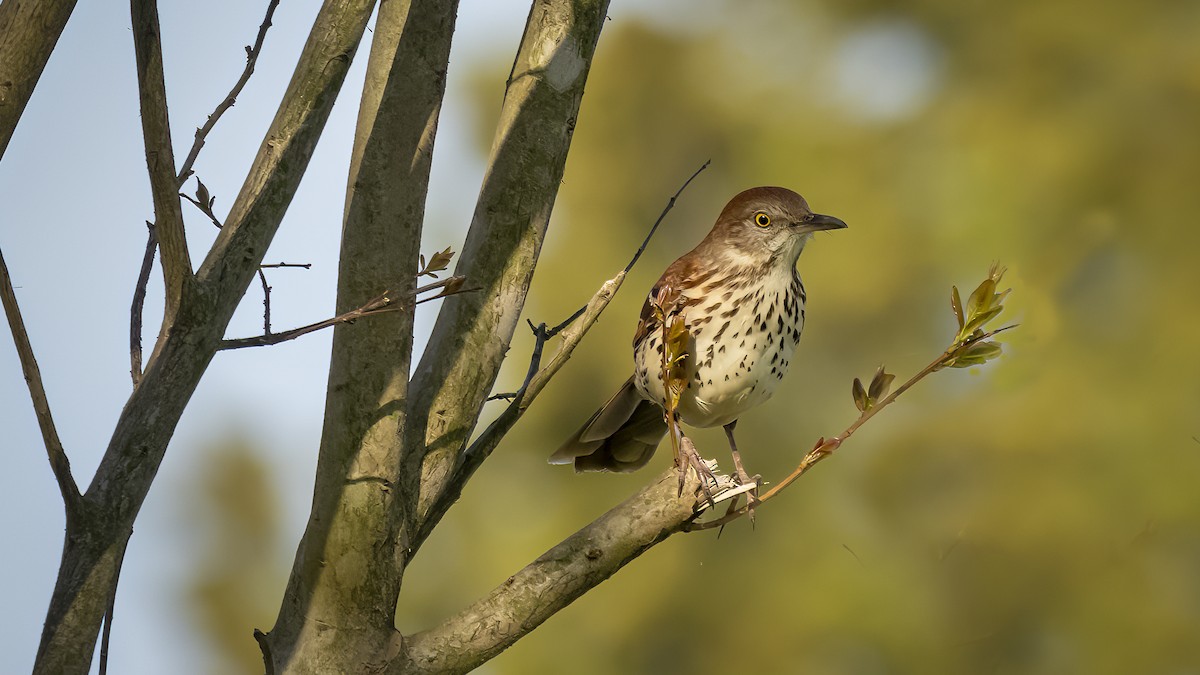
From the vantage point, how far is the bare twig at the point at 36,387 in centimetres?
211

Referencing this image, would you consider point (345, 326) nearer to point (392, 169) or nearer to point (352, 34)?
point (392, 169)

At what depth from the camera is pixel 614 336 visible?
1118cm

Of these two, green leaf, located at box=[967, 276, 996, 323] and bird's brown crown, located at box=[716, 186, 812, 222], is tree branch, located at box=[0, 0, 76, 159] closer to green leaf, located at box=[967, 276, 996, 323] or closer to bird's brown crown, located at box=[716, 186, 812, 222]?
green leaf, located at box=[967, 276, 996, 323]

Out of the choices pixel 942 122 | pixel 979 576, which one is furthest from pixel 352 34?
pixel 942 122

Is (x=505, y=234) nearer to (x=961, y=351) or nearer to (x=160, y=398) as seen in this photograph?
(x=160, y=398)

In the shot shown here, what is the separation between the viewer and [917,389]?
11438 millimetres

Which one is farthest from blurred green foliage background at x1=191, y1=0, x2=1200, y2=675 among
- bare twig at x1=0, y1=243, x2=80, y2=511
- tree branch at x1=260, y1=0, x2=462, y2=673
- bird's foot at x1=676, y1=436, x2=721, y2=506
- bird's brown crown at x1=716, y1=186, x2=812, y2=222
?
bare twig at x1=0, y1=243, x2=80, y2=511

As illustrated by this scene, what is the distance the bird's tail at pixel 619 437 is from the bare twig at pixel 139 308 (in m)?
1.76

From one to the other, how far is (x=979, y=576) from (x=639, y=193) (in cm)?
527

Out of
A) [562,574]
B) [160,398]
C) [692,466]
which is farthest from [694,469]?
[160,398]

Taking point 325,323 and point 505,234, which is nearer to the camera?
point 325,323

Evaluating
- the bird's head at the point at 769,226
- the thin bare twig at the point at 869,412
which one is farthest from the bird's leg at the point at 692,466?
the bird's head at the point at 769,226

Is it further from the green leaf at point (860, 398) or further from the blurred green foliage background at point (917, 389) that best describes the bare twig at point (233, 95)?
the blurred green foliage background at point (917, 389)

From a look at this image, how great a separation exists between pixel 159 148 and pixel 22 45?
0.31m
